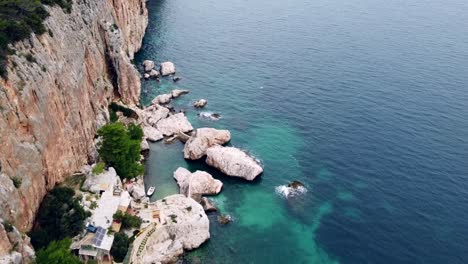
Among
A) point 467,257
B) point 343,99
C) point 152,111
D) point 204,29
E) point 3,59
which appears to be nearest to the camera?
point 3,59

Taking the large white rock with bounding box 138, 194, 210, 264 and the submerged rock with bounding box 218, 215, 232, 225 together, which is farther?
the submerged rock with bounding box 218, 215, 232, 225

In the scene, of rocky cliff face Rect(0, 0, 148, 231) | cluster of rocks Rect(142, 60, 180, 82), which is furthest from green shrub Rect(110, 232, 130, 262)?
cluster of rocks Rect(142, 60, 180, 82)

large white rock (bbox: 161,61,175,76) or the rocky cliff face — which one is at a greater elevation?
the rocky cliff face

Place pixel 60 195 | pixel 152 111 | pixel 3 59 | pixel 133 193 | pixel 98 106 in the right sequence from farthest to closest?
pixel 152 111 → pixel 98 106 → pixel 133 193 → pixel 60 195 → pixel 3 59

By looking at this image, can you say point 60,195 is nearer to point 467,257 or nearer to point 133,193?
point 133,193

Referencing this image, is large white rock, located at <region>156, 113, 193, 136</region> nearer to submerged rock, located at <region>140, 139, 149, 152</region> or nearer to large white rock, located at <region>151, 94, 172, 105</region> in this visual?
submerged rock, located at <region>140, 139, 149, 152</region>

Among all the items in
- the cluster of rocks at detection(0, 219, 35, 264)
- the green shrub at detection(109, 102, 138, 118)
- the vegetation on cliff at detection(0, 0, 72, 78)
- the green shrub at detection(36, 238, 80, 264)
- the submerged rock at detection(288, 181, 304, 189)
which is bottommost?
the submerged rock at detection(288, 181, 304, 189)

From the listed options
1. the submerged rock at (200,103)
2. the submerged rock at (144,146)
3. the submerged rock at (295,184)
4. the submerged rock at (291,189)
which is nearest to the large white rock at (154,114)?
the submerged rock at (200,103)

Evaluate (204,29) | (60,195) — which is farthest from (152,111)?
(204,29)
